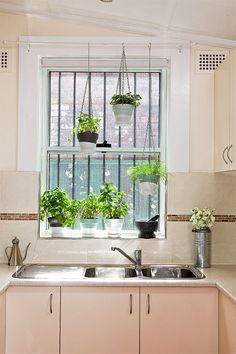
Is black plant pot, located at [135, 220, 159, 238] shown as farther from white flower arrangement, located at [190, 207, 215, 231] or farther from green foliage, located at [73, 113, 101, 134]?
green foliage, located at [73, 113, 101, 134]

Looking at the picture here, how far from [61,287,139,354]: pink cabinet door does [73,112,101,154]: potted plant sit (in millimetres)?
1151

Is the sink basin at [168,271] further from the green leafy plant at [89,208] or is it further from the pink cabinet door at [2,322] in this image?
the pink cabinet door at [2,322]

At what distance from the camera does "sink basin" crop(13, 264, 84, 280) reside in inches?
116

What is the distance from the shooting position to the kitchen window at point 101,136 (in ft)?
12.1

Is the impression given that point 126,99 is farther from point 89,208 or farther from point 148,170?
point 89,208

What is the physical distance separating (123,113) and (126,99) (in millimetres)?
113

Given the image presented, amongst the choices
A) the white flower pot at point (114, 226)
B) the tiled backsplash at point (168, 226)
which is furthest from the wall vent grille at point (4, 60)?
the white flower pot at point (114, 226)

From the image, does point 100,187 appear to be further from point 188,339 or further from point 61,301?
point 188,339

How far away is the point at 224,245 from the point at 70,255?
1.23 meters

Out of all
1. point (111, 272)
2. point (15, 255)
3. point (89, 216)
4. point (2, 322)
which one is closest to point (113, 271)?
point (111, 272)

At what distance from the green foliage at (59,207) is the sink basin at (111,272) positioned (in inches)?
20.2

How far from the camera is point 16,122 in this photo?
11.4ft

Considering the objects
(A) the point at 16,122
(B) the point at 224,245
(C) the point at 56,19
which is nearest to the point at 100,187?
(A) the point at 16,122

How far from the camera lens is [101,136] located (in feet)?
12.2
